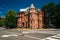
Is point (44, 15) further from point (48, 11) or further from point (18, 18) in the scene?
point (18, 18)

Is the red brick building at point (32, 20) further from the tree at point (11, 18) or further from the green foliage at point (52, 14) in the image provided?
the tree at point (11, 18)

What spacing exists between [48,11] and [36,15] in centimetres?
766

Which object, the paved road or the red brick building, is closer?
the paved road

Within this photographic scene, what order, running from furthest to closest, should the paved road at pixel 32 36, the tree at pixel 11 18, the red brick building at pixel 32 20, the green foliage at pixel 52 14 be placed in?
the tree at pixel 11 18
the green foliage at pixel 52 14
the red brick building at pixel 32 20
the paved road at pixel 32 36

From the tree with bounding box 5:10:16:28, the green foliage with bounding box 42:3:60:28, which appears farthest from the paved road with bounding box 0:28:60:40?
the tree with bounding box 5:10:16:28

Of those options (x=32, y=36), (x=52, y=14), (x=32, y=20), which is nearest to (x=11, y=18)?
(x=32, y=20)

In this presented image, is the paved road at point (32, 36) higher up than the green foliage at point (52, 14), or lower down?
lower down

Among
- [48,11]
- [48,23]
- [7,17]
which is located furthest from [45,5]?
[7,17]

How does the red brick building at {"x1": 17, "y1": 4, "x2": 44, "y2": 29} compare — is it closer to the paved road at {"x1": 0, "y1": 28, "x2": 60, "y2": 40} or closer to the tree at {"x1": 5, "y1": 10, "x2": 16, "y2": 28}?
the tree at {"x1": 5, "y1": 10, "x2": 16, "y2": 28}

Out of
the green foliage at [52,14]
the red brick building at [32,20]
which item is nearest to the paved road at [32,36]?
the red brick building at [32,20]

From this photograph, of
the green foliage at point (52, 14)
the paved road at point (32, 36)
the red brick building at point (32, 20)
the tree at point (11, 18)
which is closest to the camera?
the paved road at point (32, 36)

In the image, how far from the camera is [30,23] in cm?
6341

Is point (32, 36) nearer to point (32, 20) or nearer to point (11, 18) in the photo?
point (32, 20)

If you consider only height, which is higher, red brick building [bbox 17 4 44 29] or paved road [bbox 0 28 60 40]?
red brick building [bbox 17 4 44 29]
